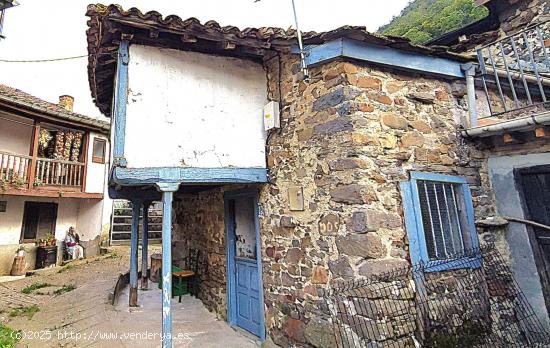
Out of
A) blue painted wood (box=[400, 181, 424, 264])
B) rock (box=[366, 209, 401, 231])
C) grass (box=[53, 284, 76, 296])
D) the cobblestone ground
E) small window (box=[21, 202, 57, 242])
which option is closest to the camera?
rock (box=[366, 209, 401, 231])

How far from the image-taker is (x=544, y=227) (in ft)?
10.8

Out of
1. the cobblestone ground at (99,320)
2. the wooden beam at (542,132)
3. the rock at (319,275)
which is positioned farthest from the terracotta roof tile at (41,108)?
the wooden beam at (542,132)

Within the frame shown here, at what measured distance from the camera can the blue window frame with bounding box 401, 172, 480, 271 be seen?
3142 millimetres

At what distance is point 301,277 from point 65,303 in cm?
491

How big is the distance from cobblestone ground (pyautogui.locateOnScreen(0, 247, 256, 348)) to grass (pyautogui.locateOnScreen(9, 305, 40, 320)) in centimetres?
7

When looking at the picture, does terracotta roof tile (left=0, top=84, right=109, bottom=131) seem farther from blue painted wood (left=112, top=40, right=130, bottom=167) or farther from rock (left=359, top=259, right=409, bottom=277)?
rock (left=359, top=259, right=409, bottom=277)

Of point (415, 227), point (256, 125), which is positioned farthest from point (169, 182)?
point (415, 227)

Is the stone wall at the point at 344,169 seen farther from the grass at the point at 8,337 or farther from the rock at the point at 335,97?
the grass at the point at 8,337

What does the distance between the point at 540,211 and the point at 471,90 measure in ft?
5.23

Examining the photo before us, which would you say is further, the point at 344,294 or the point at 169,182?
the point at 169,182

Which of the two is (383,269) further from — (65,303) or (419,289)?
(65,303)

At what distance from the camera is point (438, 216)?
345cm

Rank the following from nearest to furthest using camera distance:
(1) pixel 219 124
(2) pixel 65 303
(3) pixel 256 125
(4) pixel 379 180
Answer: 1. (4) pixel 379 180
2. (1) pixel 219 124
3. (3) pixel 256 125
4. (2) pixel 65 303

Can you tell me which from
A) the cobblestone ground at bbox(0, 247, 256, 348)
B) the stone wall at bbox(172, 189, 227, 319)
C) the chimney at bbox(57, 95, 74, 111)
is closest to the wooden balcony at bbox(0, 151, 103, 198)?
the cobblestone ground at bbox(0, 247, 256, 348)
